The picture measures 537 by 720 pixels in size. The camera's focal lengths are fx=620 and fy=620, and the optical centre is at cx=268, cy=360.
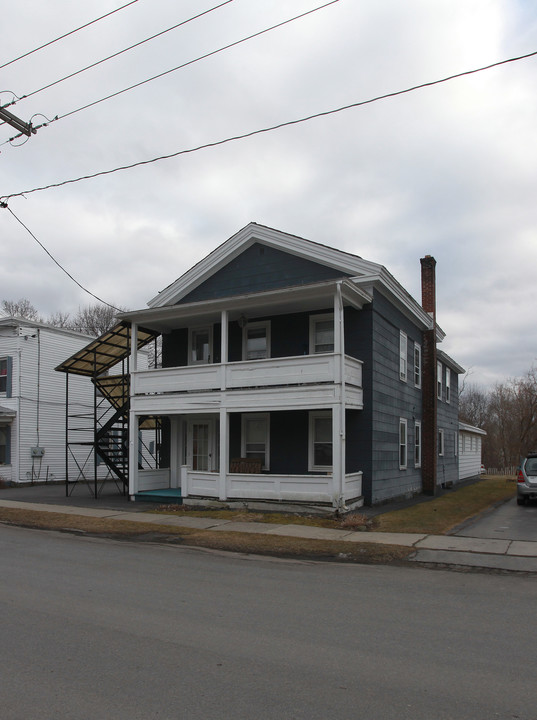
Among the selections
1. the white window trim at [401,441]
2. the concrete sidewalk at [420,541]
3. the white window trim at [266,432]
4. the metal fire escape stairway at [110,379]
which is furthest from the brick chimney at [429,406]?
the concrete sidewalk at [420,541]

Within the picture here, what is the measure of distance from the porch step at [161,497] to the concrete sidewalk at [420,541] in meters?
1.96

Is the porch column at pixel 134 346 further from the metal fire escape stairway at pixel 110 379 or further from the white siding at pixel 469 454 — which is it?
the white siding at pixel 469 454

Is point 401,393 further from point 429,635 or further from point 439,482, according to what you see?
point 429,635

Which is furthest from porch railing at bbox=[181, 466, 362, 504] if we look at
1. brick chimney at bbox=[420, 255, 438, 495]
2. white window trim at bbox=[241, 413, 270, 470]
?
brick chimney at bbox=[420, 255, 438, 495]

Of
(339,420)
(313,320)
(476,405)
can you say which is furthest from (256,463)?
(476,405)

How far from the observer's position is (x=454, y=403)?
30172 mm

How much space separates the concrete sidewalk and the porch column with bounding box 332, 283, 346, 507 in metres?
1.74

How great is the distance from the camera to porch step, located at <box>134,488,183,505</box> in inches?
691

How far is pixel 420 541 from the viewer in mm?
11383

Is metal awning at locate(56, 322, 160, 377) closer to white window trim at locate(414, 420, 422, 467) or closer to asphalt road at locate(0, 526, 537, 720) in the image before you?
white window trim at locate(414, 420, 422, 467)

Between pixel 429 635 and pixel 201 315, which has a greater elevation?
pixel 201 315

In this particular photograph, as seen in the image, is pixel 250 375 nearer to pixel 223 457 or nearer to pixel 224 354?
pixel 224 354

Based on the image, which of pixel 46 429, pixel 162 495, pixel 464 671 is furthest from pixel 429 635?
pixel 46 429

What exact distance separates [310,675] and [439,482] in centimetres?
2177
